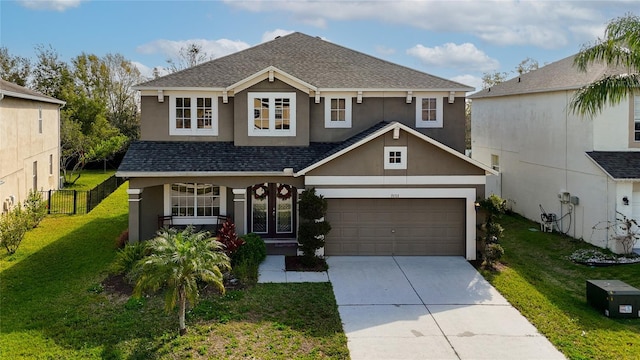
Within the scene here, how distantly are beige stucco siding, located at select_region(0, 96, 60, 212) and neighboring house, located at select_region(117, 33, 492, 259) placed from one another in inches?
254

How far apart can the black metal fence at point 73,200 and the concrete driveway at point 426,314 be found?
1464 cm

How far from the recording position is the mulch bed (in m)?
14.8

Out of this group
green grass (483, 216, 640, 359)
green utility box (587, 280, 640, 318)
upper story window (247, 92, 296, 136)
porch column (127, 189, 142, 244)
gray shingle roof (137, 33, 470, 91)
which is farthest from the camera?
gray shingle roof (137, 33, 470, 91)

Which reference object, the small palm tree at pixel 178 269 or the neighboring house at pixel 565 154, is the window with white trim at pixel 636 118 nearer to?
the neighboring house at pixel 565 154

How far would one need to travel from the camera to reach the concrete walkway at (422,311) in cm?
972

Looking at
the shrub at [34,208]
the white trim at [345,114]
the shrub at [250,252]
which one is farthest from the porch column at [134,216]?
the white trim at [345,114]

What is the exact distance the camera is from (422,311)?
1168cm

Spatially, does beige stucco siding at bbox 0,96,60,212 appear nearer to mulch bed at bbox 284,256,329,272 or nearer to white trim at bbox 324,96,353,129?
mulch bed at bbox 284,256,329,272

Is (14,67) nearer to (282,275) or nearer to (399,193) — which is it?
(282,275)

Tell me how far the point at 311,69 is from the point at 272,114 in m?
2.88

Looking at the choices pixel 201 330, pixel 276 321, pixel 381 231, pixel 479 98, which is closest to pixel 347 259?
pixel 381 231

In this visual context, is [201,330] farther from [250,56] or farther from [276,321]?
[250,56]

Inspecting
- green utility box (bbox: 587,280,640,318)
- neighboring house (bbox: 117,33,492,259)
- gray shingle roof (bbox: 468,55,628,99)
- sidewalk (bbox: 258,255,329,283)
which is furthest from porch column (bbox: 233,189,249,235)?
gray shingle roof (bbox: 468,55,628,99)

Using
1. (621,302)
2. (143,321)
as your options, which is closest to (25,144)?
(143,321)
